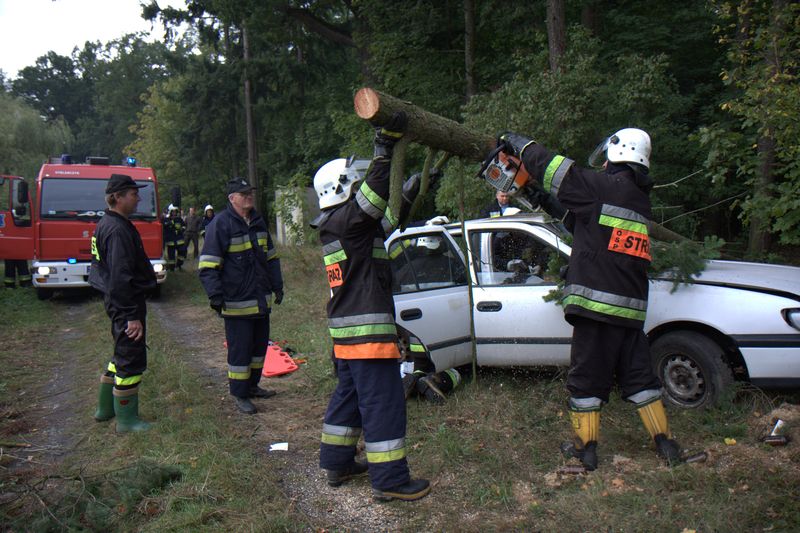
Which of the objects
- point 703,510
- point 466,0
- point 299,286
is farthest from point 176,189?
point 703,510

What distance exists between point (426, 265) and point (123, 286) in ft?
8.16

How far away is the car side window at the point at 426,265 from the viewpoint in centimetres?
545

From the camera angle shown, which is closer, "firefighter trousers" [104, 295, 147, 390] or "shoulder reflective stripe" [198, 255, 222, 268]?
"firefighter trousers" [104, 295, 147, 390]

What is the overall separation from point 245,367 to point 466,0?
1135 cm

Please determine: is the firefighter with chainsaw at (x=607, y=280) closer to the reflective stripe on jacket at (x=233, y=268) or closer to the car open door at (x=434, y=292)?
the car open door at (x=434, y=292)

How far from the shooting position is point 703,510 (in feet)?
10.3

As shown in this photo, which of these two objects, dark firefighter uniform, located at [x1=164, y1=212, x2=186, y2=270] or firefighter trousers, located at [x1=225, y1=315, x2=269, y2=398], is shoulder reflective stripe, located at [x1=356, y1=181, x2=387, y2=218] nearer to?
firefighter trousers, located at [x1=225, y1=315, x2=269, y2=398]

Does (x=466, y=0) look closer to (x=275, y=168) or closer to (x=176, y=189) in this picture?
(x=176, y=189)

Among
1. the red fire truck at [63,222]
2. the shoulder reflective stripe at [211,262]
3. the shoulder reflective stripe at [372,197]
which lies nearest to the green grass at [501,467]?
the shoulder reflective stripe at [211,262]

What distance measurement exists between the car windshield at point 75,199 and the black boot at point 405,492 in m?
9.24

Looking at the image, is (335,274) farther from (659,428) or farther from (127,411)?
(127,411)

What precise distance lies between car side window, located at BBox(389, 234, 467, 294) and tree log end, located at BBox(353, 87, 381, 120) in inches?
82.2

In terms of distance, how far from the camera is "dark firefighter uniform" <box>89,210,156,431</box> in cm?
468

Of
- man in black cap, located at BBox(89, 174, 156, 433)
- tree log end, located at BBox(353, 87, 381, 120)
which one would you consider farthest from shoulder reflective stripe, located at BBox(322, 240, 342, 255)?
man in black cap, located at BBox(89, 174, 156, 433)
